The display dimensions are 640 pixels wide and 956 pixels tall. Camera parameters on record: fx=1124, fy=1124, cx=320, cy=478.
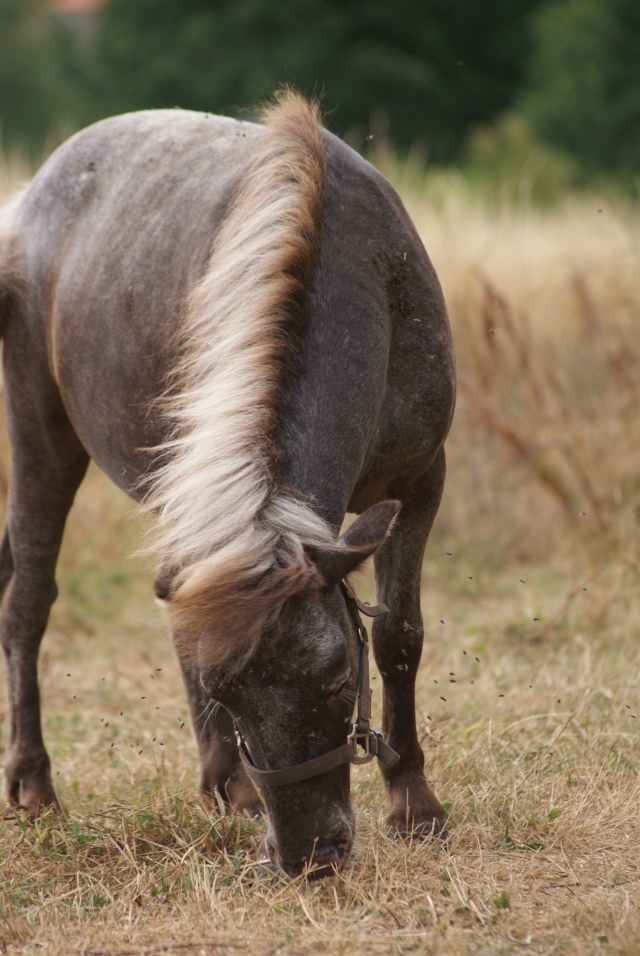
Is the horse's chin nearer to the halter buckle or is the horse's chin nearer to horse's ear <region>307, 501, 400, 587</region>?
the halter buckle

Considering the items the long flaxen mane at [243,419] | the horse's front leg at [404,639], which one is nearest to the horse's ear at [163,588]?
the long flaxen mane at [243,419]

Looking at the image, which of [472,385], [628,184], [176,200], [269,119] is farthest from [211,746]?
[628,184]

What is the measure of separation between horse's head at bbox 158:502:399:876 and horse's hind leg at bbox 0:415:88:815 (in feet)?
5.12

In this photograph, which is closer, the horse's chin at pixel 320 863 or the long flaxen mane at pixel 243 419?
the long flaxen mane at pixel 243 419

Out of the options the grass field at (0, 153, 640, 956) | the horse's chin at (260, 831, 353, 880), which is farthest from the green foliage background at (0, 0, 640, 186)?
the horse's chin at (260, 831, 353, 880)

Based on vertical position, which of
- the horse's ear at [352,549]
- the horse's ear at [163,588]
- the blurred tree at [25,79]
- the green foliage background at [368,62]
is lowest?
the blurred tree at [25,79]

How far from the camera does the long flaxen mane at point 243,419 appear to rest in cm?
231

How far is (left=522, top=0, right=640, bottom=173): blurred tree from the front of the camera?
17016mm

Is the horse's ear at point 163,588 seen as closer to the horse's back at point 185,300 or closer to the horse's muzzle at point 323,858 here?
the horse's back at point 185,300

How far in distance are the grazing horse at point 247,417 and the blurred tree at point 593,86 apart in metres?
15.0

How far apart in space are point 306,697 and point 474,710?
1894 mm

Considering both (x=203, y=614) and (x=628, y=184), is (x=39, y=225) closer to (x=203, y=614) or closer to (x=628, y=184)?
(x=203, y=614)

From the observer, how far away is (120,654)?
18.1 ft

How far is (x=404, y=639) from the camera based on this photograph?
10.8 ft
